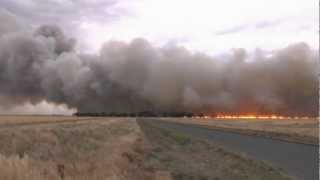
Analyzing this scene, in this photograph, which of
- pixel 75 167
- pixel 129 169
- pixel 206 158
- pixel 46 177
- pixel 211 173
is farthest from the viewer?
pixel 206 158

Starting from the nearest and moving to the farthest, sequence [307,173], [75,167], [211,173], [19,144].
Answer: [75,167] < [307,173] < [211,173] < [19,144]

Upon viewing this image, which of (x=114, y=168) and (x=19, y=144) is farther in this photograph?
(x=19, y=144)

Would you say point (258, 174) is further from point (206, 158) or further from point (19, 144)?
point (19, 144)

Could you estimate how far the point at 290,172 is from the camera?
13.4m

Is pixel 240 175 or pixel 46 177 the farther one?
pixel 240 175

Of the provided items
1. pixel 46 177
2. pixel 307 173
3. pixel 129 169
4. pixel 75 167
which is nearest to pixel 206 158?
pixel 307 173

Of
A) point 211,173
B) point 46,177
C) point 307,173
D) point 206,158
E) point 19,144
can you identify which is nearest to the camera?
point 46,177

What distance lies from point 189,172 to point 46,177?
6.33 meters

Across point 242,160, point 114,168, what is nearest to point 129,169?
point 114,168

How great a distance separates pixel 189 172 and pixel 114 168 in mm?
3980

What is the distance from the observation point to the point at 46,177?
345 inches

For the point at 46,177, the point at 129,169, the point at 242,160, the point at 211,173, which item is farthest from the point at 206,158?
the point at 46,177

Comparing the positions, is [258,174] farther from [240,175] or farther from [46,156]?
[46,156]

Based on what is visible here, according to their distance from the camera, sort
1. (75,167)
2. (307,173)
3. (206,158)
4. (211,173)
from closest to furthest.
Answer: (75,167) → (307,173) → (211,173) → (206,158)
